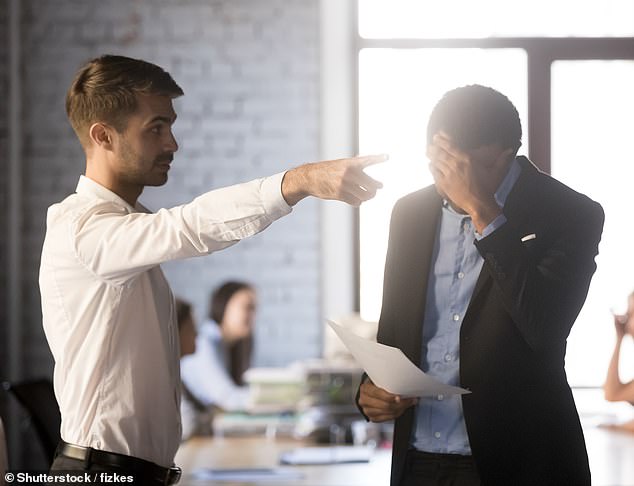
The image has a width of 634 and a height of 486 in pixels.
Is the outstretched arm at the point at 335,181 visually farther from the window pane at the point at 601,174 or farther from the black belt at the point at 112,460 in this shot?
the window pane at the point at 601,174

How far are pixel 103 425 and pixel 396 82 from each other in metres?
4.50

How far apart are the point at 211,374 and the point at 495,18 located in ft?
9.30

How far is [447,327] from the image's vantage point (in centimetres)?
207

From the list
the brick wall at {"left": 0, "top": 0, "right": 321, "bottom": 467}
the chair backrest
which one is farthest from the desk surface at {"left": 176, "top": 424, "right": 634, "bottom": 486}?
the brick wall at {"left": 0, "top": 0, "right": 321, "bottom": 467}

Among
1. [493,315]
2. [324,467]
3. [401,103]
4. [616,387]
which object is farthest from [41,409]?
[401,103]

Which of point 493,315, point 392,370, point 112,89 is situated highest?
point 112,89

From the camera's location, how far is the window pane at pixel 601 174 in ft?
19.6

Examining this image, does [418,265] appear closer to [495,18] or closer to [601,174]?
[601,174]

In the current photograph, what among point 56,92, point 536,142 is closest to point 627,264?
point 536,142

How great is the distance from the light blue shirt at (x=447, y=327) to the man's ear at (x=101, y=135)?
732 millimetres

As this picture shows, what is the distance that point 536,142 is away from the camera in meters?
6.05

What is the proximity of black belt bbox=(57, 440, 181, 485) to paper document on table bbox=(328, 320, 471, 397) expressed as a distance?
441 millimetres

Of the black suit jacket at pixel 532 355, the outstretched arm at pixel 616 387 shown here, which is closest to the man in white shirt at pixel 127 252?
the black suit jacket at pixel 532 355

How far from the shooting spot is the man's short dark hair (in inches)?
79.0
